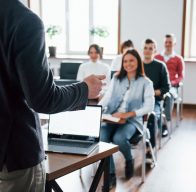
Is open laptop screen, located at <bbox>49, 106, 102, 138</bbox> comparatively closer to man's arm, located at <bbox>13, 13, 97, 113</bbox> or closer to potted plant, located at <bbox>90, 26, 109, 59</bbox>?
man's arm, located at <bbox>13, 13, 97, 113</bbox>

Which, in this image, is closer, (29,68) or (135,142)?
(29,68)

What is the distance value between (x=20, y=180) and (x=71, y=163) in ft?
1.70

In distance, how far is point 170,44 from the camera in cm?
542

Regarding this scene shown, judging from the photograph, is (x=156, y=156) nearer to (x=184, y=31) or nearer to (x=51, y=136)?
(x=51, y=136)

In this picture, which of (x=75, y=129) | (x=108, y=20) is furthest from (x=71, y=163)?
(x=108, y=20)

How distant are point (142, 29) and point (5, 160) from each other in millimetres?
5861

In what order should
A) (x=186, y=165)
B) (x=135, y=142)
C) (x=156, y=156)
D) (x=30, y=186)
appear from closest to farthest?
(x=30, y=186)
(x=135, y=142)
(x=186, y=165)
(x=156, y=156)

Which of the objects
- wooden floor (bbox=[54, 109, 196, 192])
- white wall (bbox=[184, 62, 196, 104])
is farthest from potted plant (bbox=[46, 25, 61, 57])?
wooden floor (bbox=[54, 109, 196, 192])

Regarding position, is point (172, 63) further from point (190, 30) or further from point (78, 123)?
point (78, 123)

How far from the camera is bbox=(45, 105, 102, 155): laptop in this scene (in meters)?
1.88

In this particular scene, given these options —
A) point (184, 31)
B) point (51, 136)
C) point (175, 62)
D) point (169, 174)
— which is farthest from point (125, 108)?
point (184, 31)

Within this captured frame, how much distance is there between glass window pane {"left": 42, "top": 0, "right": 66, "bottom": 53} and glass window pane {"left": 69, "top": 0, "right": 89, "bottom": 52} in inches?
6.7

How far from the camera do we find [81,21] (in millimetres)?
7336

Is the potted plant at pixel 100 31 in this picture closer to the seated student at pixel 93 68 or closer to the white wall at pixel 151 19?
Result: the white wall at pixel 151 19
